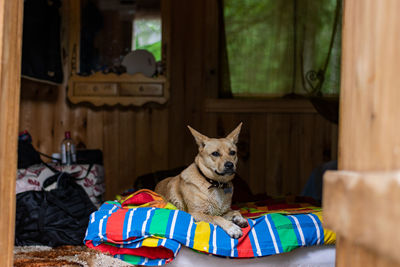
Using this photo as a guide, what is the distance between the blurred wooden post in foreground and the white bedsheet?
39.7 inches

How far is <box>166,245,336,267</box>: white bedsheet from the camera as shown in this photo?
79.4 inches

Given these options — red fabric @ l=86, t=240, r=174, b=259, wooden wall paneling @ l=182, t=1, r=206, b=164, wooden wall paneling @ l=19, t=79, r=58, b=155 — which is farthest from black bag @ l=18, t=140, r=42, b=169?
red fabric @ l=86, t=240, r=174, b=259

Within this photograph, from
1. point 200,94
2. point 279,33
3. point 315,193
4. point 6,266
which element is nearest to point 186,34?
point 200,94

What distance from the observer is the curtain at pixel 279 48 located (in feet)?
13.9

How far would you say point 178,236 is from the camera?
6.42 feet

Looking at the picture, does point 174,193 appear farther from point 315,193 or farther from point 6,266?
point 315,193

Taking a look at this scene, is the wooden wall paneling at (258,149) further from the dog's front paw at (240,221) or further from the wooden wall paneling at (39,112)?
the dog's front paw at (240,221)

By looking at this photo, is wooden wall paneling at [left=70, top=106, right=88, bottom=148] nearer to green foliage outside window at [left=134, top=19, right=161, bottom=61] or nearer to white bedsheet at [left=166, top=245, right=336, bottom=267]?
green foliage outside window at [left=134, top=19, right=161, bottom=61]

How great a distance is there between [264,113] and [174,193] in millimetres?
2228

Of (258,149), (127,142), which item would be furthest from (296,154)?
(127,142)

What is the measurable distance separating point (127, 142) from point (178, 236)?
2.79 m

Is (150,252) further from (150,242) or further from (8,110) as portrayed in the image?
(8,110)

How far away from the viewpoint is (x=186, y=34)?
15.1ft

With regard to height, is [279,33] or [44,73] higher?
[279,33]
